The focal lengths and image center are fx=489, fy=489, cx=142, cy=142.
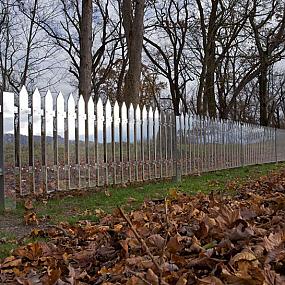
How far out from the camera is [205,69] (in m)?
24.0

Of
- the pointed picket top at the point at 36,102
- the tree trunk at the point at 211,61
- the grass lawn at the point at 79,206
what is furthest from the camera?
the tree trunk at the point at 211,61

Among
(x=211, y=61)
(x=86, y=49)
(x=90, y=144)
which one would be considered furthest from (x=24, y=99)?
(x=211, y=61)

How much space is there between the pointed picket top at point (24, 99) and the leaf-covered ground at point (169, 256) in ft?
9.27

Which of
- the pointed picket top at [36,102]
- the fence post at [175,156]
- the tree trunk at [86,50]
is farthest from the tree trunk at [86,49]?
the pointed picket top at [36,102]

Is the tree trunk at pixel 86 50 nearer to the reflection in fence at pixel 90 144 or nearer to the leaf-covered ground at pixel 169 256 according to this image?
the reflection in fence at pixel 90 144

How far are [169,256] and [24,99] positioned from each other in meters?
4.29

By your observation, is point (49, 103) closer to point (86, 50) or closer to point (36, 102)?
point (36, 102)

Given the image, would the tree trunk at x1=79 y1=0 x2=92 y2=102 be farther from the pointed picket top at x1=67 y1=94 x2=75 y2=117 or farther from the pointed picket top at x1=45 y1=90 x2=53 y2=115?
the pointed picket top at x1=45 y1=90 x2=53 y2=115

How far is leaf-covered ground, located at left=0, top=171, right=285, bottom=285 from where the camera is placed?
205 cm

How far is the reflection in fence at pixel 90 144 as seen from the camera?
6.29 m

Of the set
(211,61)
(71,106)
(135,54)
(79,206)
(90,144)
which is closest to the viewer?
(79,206)

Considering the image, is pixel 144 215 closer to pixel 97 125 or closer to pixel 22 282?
pixel 22 282

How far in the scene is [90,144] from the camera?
7.76 metres

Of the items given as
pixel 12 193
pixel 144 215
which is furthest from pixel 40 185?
pixel 144 215
